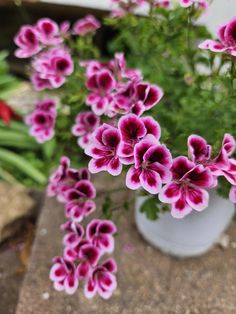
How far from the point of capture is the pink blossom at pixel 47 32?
4.41 ft

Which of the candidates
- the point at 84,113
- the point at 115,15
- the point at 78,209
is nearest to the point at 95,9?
the point at 115,15

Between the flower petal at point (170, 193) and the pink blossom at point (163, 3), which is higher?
the pink blossom at point (163, 3)

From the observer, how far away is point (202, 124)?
1.29 m

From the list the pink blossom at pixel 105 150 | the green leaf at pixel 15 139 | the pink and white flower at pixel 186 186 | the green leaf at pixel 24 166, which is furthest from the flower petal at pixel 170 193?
the green leaf at pixel 15 139

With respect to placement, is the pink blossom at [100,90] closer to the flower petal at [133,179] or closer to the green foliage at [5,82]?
the flower petal at [133,179]

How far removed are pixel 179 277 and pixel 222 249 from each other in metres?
0.24

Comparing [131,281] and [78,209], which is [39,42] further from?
[131,281]

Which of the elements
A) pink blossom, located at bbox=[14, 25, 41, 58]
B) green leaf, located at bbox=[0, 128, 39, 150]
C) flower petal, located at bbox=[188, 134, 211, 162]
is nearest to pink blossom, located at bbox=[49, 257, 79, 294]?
flower petal, located at bbox=[188, 134, 211, 162]

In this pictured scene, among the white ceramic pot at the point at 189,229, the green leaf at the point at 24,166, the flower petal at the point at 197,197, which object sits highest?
the flower petal at the point at 197,197

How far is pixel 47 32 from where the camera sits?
1.36m

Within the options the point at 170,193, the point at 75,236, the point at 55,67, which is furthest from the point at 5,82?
the point at 170,193

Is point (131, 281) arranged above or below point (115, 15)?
below

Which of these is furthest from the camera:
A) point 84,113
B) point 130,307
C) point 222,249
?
point 222,249

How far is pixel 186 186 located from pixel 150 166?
100 mm
